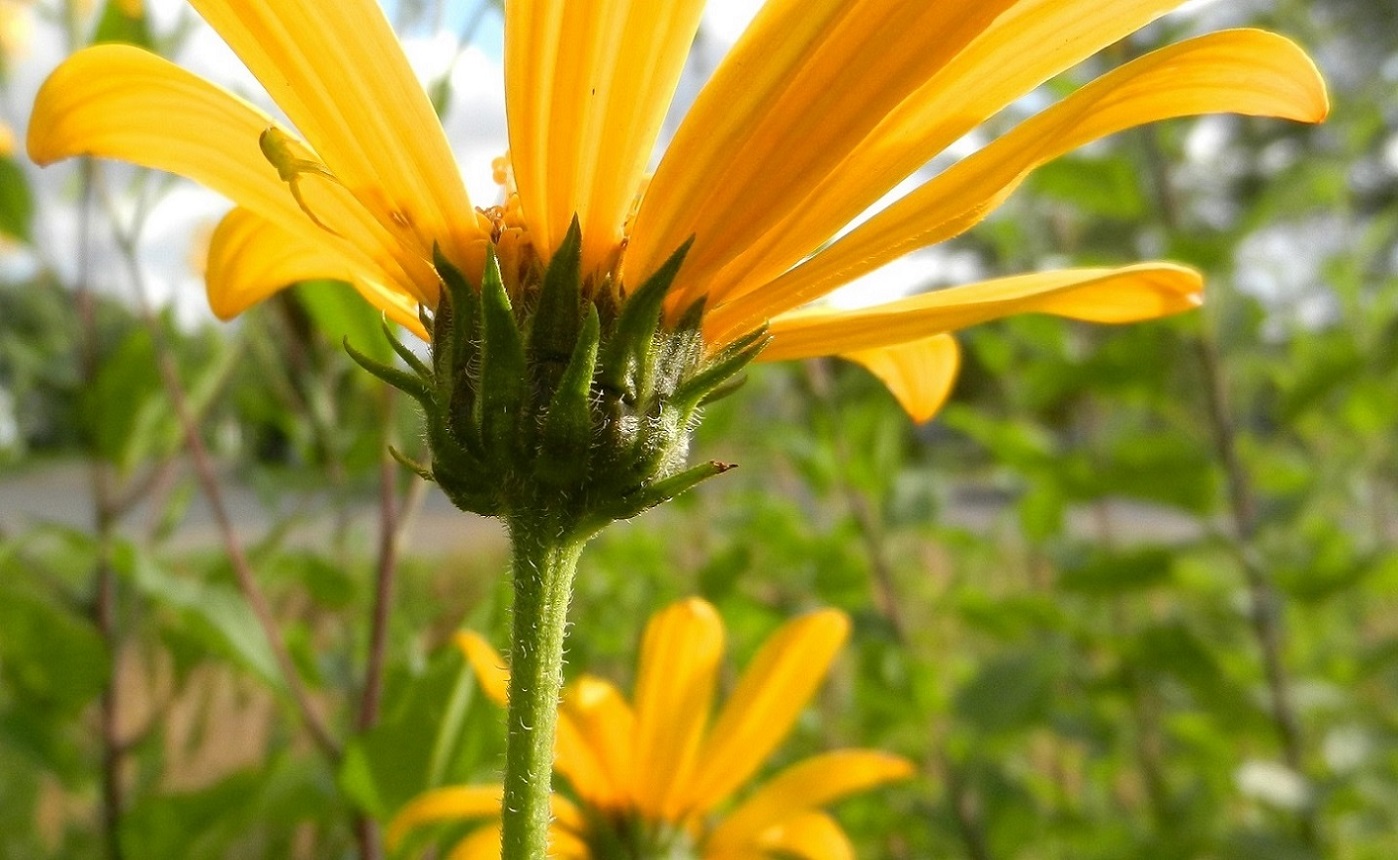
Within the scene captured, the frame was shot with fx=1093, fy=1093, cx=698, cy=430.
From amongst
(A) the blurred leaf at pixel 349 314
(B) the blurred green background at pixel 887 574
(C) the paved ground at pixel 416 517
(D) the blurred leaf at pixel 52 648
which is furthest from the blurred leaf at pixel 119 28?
(C) the paved ground at pixel 416 517

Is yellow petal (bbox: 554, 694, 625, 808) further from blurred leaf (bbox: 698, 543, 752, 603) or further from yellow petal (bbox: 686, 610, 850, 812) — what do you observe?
blurred leaf (bbox: 698, 543, 752, 603)

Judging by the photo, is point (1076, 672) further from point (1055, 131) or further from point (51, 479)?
point (51, 479)

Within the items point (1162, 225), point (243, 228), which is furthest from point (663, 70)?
point (1162, 225)

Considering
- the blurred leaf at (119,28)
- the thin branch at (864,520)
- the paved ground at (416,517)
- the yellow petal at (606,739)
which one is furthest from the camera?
the paved ground at (416,517)

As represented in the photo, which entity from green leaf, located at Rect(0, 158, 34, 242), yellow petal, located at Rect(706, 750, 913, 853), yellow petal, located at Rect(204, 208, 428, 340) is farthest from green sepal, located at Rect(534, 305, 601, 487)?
green leaf, located at Rect(0, 158, 34, 242)

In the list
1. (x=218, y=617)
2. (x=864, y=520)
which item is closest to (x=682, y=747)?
(x=218, y=617)

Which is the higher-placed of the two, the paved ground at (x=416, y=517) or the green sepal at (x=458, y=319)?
the paved ground at (x=416, y=517)

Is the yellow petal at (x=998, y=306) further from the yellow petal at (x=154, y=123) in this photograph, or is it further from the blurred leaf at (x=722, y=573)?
the blurred leaf at (x=722, y=573)
